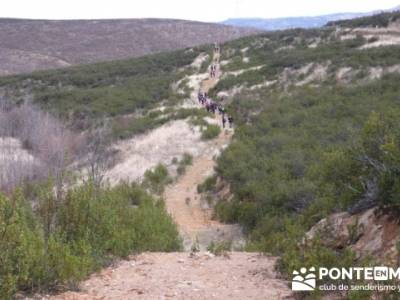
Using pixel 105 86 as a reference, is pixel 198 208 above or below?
below

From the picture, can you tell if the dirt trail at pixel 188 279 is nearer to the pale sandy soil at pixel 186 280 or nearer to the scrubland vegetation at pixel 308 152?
the pale sandy soil at pixel 186 280

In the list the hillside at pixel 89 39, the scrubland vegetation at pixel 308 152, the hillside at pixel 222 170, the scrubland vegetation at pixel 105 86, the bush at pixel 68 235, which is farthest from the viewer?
the hillside at pixel 89 39

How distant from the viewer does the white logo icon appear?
5.66m

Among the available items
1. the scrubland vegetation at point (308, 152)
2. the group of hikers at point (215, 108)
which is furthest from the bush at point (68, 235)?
the group of hikers at point (215, 108)

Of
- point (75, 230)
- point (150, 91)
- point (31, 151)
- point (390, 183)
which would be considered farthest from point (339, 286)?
point (150, 91)

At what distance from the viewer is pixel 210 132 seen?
23734 millimetres

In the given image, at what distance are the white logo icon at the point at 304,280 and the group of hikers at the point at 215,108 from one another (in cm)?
1852

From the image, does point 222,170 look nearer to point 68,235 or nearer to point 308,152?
point 308,152

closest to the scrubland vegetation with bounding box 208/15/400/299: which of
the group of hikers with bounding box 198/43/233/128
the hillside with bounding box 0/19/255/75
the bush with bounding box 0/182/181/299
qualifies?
the group of hikers with bounding box 198/43/233/128

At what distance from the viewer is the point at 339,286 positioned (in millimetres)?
5441

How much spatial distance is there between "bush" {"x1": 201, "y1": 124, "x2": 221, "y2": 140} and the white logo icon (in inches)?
702

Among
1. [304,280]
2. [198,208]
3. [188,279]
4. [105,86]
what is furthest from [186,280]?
[105,86]

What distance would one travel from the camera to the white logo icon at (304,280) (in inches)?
223

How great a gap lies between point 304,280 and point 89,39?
81.0 metres
